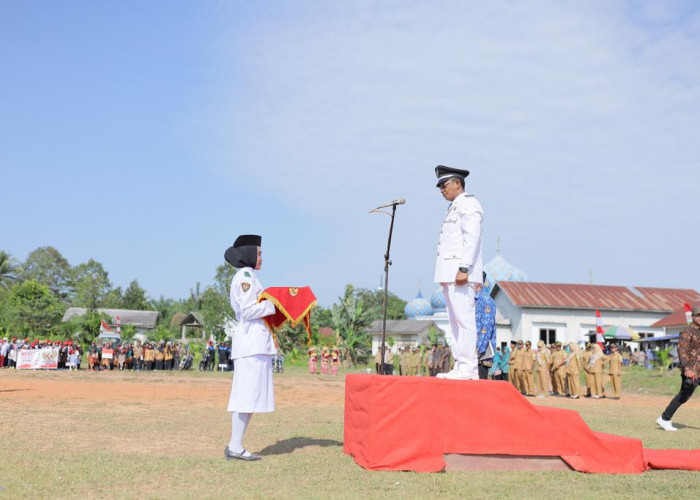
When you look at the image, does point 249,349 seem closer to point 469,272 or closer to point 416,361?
point 469,272

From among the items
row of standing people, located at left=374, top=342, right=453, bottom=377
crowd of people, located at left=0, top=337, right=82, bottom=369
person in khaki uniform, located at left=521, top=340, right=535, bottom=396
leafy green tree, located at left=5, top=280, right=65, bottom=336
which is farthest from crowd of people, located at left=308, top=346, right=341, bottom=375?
leafy green tree, located at left=5, top=280, right=65, bottom=336

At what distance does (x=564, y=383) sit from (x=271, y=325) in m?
17.2

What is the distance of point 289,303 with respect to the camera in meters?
7.20

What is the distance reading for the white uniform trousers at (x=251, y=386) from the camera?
689cm

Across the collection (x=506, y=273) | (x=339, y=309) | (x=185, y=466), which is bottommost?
(x=185, y=466)

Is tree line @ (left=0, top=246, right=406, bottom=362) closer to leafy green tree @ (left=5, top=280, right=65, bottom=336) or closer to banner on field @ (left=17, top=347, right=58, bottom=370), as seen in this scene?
leafy green tree @ (left=5, top=280, right=65, bottom=336)

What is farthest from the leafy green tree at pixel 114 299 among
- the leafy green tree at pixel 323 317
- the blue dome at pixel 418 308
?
the leafy green tree at pixel 323 317

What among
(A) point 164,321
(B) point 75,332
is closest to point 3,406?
(B) point 75,332

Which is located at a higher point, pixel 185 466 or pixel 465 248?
pixel 465 248

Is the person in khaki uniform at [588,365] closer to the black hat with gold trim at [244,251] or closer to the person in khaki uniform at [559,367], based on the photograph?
the person in khaki uniform at [559,367]

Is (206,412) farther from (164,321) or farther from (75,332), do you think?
(164,321)

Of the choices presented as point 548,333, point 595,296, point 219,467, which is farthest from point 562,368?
point 595,296

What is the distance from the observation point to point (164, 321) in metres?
82.8

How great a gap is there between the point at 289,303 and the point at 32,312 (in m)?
56.4
